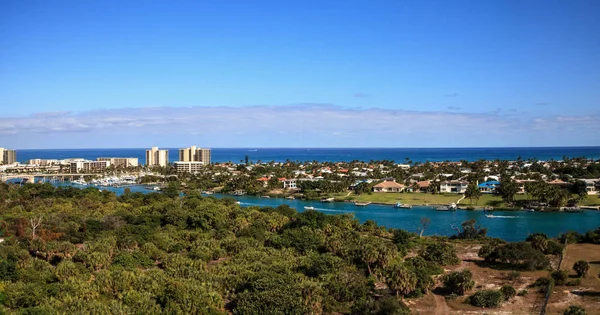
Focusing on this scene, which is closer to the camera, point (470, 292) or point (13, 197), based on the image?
point (470, 292)

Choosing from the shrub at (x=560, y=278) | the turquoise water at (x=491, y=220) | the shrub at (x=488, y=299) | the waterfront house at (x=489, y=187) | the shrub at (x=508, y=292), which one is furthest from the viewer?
the waterfront house at (x=489, y=187)

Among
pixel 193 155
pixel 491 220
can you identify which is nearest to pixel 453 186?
pixel 491 220

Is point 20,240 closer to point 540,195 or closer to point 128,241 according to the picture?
point 128,241

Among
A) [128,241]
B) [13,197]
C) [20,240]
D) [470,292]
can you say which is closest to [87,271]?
[128,241]

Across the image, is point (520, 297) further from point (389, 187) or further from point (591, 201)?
point (389, 187)

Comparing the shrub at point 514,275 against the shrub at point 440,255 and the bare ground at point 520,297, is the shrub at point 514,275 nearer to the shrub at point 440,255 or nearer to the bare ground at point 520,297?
the bare ground at point 520,297

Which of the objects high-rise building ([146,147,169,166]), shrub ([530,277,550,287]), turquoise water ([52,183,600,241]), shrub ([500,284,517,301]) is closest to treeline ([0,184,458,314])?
shrub ([500,284,517,301])

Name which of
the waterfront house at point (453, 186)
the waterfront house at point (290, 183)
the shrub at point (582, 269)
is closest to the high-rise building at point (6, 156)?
the waterfront house at point (290, 183)
